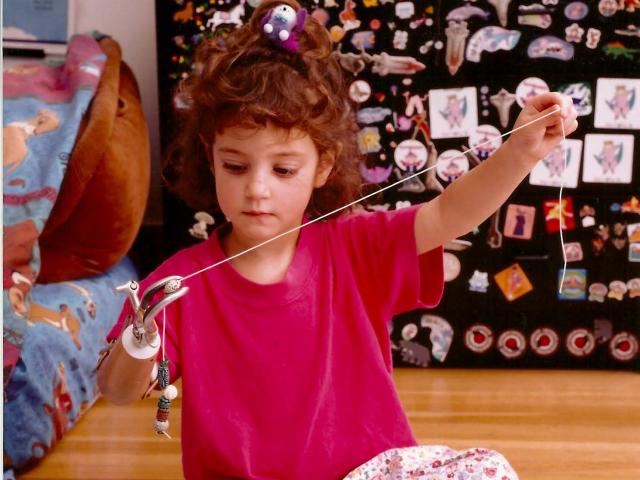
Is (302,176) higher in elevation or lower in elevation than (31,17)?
lower

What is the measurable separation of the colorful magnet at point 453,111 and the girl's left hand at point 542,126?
104 cm

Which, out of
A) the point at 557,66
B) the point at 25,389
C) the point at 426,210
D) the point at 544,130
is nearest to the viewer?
the point at 544,130

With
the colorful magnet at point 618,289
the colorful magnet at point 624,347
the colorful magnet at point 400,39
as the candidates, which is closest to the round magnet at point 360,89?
the colorful magnet at point 400,39

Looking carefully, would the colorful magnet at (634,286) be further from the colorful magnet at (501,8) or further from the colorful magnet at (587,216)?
the colorful magnet at (501,8)

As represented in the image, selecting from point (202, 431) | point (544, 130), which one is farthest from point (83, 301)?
point (544, 130)

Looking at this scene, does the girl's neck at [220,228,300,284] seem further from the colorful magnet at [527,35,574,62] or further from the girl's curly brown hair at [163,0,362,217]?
the colorful magnet at [527,35,574,62]

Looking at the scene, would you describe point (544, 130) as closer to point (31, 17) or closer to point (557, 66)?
point (557, 66)

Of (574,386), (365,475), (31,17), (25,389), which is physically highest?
(31,17)

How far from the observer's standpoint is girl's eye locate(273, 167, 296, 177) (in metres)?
0.95

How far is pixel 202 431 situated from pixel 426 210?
1.35 ft

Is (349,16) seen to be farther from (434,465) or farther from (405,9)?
(434,465)

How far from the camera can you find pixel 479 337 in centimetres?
203

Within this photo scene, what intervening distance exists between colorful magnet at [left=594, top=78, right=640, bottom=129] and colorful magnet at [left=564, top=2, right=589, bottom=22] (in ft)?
0.53

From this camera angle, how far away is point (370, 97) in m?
1.96
